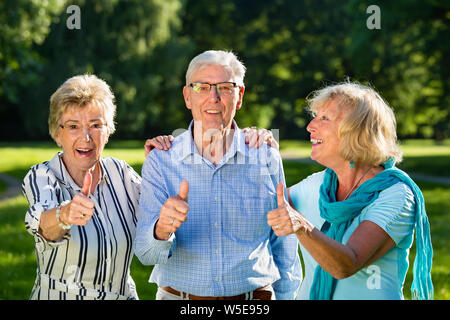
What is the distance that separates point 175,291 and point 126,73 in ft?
82.9

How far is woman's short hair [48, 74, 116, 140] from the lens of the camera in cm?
302

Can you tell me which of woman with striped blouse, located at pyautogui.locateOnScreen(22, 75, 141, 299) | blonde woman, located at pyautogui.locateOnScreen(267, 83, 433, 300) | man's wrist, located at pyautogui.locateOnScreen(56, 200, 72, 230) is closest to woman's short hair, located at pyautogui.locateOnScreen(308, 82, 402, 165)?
blonde woman, located at pyautogui.locateOnScreen(267, 83, 433, 300)

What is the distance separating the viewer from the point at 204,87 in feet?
9.83

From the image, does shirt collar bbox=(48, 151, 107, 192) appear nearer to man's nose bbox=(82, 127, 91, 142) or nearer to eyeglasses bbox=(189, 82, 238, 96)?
man's nose bbox=(82, 127, 91, 142)

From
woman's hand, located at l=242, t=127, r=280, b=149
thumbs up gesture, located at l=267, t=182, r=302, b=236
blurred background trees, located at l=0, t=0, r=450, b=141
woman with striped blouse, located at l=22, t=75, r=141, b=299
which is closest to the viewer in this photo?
thumbs up gesture, located at l=267, t=182, r=302, b=236

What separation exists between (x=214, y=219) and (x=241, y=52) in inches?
1258

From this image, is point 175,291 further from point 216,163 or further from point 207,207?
point 216,163

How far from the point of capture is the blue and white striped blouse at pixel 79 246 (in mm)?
2855

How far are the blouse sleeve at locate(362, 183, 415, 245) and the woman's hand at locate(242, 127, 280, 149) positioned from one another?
2.46 feet

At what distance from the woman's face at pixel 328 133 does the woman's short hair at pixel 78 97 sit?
1.12m

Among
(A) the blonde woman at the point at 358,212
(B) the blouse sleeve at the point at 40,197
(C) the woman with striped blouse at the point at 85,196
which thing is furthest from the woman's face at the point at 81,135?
(A) the blonde woman at the point at 358,212

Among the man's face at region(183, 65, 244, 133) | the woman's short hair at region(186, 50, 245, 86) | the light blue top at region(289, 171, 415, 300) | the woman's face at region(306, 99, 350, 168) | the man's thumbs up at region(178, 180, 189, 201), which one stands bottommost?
the light blue top at region(289, 171, 415, 300)

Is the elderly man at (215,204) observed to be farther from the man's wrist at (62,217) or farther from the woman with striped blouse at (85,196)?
the man's wrist at (62,217)

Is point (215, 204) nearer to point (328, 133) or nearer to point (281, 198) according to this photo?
point (281, 198)
